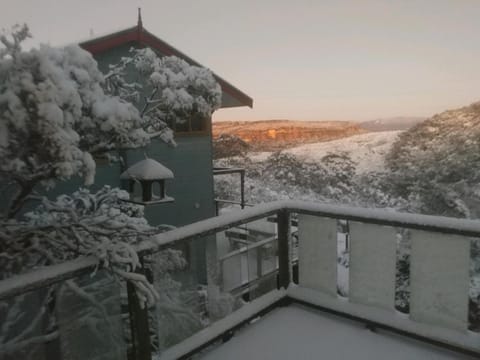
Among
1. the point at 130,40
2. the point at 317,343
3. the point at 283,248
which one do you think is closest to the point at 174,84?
the point at 283,248

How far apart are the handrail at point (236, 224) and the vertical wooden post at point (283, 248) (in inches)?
2.5

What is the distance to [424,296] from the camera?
7.05 ft

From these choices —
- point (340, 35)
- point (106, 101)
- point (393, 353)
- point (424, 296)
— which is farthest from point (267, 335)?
point (340, 35)

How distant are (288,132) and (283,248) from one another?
13625 mm

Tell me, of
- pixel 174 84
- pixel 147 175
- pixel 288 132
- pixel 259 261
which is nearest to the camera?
pixel 174 84

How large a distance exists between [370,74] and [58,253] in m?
13.6

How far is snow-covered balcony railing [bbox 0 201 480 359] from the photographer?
1826mm

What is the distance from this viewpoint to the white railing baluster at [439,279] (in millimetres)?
2012

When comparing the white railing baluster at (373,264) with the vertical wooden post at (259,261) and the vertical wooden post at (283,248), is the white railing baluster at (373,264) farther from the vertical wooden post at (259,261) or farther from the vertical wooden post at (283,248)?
the vertical wooden post at (259,261)

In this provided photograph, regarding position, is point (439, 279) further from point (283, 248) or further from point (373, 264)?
point (283, 248)

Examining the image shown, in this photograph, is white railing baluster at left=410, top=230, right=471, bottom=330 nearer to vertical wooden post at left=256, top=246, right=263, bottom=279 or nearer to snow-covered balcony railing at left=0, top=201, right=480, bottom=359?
snow-covered balcony railing at left=0, top=201, right=480, bottom=359

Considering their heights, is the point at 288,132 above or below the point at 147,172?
above

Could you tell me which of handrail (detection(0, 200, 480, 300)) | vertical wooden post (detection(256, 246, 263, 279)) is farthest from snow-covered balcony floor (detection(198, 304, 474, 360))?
vertical wooden post (detection(256, 246, 263, 279))

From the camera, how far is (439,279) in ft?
6.81
